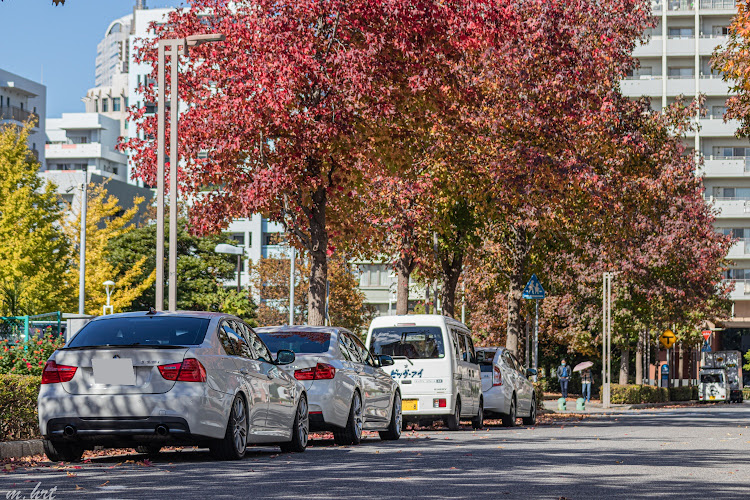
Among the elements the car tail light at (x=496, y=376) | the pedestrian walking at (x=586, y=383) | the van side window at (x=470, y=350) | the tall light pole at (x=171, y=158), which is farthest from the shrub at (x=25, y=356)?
the pedestrian walking at (x=586, y=383)

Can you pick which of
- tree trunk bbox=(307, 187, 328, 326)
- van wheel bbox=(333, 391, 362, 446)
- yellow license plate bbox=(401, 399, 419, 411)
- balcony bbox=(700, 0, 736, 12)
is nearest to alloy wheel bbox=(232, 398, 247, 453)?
van wheel bbox=(333, 391, 362, 446)

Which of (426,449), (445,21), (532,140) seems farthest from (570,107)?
(426,449)

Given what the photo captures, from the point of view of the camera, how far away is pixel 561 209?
33375 mm

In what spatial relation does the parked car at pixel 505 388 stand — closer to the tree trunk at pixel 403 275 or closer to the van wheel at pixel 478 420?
the van wheel at pixel 478 420

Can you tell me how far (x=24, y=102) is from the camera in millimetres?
102438

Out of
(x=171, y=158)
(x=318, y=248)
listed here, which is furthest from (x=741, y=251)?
(x=171, y=158)

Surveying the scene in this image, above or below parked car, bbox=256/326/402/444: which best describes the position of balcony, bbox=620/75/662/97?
above

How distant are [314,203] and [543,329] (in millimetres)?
52770

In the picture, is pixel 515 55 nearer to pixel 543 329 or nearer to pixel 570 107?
pixel 570 107

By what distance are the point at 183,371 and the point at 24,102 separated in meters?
94.4

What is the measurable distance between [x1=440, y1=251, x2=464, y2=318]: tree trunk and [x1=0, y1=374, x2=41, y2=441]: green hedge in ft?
63.4

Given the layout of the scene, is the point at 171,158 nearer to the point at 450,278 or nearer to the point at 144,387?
the point at 144,387

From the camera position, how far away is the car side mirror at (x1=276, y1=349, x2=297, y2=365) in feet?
49.0

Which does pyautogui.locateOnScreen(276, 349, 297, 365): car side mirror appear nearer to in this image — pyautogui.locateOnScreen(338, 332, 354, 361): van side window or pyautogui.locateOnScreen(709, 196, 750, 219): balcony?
pyautogui.locateOnScreen(338, 332, 354, 361): van side window
